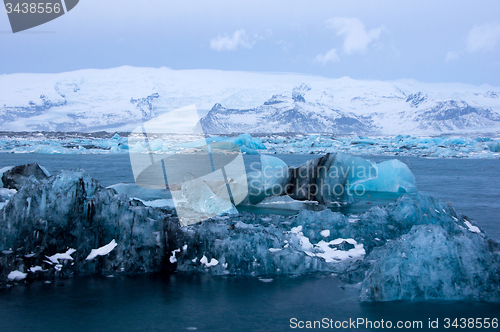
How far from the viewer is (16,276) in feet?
12.5

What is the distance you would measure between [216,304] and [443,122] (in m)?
108

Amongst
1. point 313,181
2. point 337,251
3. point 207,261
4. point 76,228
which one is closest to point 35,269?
point 76,228

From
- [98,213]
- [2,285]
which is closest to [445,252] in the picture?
[98,213]

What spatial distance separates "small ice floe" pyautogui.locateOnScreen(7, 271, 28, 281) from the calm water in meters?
0.17

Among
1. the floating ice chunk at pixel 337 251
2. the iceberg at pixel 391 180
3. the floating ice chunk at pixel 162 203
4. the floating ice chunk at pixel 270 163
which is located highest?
the floating ice chunk at pixel 270 163

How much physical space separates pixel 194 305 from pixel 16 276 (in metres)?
1.71

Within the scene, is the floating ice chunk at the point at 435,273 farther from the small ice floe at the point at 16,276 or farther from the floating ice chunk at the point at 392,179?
the floating ice chunk at the point at 392,179

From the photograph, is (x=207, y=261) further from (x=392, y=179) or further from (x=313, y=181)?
(x=392, y=179)

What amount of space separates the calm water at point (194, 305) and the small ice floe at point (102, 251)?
0.28 meters

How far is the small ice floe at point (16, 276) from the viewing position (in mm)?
3785

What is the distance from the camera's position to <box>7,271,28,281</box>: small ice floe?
3.79m

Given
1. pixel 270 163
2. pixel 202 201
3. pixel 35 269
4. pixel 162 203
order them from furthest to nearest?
pixel 270 163 → pixel 162 203 → pixel 202 201 → pixel 35 269

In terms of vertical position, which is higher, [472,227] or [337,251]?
[337,251]

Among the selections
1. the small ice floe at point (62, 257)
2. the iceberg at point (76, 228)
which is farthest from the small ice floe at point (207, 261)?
Answer: the small ice floe at point (62, 257)
